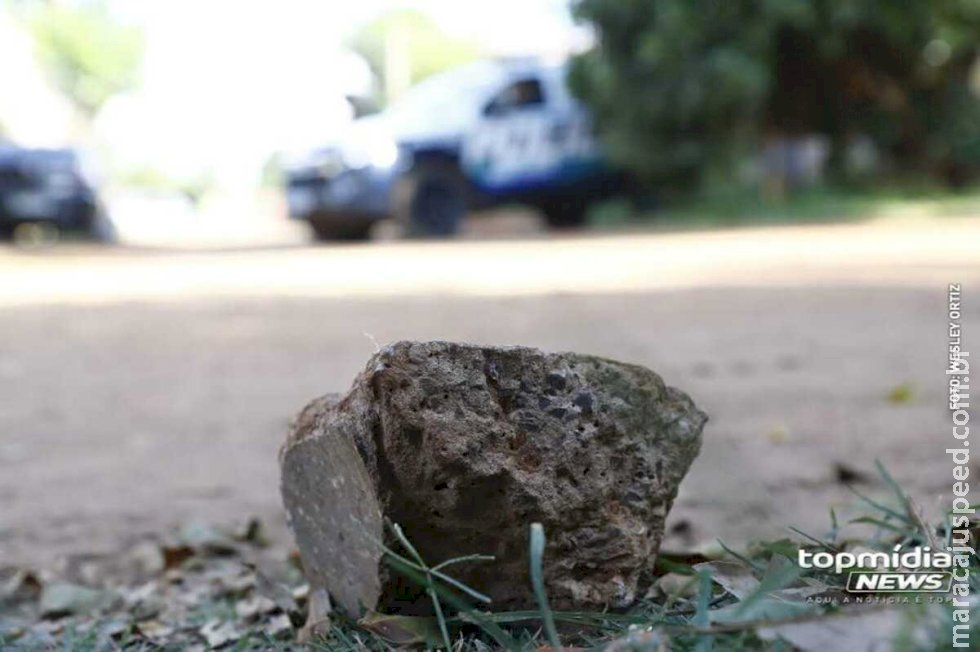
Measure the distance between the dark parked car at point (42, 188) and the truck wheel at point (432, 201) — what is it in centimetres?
479

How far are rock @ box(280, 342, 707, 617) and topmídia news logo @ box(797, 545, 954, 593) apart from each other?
0.26 m

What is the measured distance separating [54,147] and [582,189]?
23.8 ft

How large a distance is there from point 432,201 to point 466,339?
33.1ft

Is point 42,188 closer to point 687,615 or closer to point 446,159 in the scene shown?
point 446,159

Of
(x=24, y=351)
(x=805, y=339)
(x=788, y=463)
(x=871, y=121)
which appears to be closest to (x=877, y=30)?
(x=871, y=121)

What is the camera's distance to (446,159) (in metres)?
16.3

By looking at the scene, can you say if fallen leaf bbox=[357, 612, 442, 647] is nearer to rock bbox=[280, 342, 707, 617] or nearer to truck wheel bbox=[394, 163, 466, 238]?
rock bbox=[280, 342, 707, 617]

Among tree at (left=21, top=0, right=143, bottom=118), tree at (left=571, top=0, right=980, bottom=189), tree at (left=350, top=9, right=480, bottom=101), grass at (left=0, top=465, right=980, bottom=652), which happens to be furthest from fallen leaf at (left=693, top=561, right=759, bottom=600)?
tree at (left=350, top=9, right=480, bottom=101)

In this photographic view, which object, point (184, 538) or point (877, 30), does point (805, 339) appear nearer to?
point (184, 538)

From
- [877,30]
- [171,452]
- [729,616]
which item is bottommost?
[171,452]

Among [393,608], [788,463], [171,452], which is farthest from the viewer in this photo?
[171,452]

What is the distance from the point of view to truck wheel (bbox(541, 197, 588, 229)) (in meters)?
17.8

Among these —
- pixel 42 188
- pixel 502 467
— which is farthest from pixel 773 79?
pixel 502 467

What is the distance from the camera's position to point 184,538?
10.8 feet
